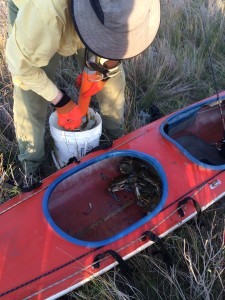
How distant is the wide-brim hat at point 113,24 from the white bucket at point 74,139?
726 mm

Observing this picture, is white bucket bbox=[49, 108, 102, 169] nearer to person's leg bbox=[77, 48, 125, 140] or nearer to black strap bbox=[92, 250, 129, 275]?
person's leg bbox=[77, 48, 125, 140]

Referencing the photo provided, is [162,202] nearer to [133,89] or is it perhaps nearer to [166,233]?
[166,233]

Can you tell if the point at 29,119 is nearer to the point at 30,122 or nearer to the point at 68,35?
the point at 30,122

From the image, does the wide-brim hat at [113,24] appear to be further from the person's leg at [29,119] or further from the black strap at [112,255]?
the black strap at [112,255]

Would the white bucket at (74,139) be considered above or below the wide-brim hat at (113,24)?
below

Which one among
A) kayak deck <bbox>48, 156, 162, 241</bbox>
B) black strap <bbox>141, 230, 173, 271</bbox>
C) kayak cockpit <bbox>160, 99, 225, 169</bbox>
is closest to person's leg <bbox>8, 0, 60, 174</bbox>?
kayak deck <bbox>48, 156, 162, 241</bbox>

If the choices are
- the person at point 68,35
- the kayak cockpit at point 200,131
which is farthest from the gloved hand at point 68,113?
the kayak cockpit at point 200,131

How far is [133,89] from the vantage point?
348cm

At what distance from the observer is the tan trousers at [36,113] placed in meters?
2.39

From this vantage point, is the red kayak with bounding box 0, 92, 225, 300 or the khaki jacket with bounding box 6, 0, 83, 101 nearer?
the khaki jacket with bounding box 6, 0, 83, 101

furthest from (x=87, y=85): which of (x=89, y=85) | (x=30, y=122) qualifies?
(x=30, y=122)

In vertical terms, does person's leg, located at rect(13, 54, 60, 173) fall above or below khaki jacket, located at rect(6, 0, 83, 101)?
below

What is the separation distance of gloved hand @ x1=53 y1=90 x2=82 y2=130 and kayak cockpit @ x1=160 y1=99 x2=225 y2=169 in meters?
0.60

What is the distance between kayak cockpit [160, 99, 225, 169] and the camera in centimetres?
257
